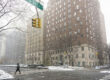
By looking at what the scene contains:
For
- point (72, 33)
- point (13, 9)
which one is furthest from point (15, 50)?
point (13, 9)

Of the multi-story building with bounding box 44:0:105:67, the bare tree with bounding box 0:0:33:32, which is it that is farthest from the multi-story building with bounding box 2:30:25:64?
the bare tree with bounding box 0:0:33:32

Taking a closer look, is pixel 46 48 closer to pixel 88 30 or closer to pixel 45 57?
pixel 45 57

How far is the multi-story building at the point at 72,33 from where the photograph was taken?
5441 cm

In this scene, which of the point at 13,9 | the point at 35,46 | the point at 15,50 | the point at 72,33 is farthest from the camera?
the point at 15,50

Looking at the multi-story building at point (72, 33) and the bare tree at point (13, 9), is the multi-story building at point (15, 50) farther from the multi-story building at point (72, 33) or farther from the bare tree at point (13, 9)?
the bare tree at point (13, 9)

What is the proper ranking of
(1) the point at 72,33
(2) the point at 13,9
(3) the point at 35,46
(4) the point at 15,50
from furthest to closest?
(4) the point at 15,50 < (3) the point at 35,46 < (1) the point at 72,33 < (2) the point at 13,9

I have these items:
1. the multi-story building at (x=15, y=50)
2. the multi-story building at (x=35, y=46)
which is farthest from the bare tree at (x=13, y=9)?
the multi-story building at (x=15, y=50)

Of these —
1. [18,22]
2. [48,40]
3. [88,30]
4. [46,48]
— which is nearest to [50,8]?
[48,40]

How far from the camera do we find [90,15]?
6069 cm

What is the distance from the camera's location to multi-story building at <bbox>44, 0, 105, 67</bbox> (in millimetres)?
54406

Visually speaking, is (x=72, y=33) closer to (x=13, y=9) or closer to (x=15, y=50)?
(x=13, y=9)

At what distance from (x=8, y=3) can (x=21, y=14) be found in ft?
7.70

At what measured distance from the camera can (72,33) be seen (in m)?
58.2

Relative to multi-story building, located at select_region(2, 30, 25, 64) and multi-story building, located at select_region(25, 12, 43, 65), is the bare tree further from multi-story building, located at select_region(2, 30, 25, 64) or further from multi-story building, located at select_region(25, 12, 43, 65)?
multi-story building, located at select_region(2, 30, 25, 64)
